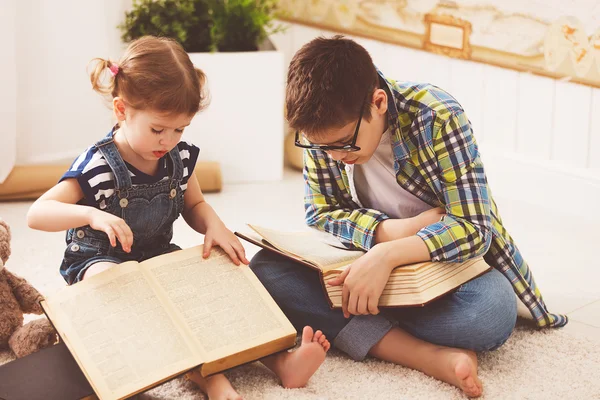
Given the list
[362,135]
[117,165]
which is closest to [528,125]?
[362,135]

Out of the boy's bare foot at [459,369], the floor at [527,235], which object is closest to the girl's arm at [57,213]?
the floor at [527,235]

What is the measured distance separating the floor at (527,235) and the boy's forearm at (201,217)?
0.42 m

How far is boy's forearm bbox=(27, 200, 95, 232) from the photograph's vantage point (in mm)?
1258

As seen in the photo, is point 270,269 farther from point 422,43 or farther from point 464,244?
point 422,43

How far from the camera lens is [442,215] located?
1391 mm

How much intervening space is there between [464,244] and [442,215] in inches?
→ 2.9

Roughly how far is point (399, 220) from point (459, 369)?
27 cm

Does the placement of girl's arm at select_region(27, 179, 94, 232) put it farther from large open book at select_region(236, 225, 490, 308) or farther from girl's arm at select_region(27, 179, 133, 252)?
large open book at select_region(236, 225, 490, 308)

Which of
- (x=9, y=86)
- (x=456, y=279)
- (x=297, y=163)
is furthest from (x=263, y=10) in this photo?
(x=456, y=279)

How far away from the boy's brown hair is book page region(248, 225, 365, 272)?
0.20 meters

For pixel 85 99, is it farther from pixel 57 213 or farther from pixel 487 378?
pixel 487 378

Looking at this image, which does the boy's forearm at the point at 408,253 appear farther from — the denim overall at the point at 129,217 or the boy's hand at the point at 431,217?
the denim overall at the point at 129,217

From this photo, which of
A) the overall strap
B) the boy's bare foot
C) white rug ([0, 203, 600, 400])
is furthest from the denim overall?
the boy's bare foot

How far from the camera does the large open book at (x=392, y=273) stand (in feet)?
4.26
